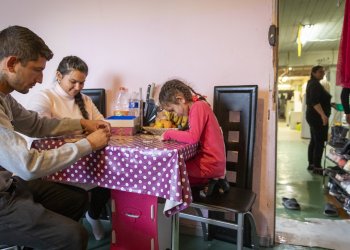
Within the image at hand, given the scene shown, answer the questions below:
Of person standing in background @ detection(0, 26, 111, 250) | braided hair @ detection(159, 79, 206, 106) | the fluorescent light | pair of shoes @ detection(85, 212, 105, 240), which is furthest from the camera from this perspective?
the fluorescent light

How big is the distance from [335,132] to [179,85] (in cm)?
240

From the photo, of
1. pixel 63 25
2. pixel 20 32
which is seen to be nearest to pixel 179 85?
pixel 20 32

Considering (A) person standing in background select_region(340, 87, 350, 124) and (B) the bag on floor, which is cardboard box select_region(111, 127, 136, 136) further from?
(B) the bag on floor

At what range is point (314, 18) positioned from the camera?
4746 millimetres

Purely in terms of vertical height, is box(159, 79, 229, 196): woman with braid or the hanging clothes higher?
the hanging clothes

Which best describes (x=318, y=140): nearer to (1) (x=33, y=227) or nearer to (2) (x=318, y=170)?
(2) (x=318, y=170)

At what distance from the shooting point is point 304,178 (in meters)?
3.50

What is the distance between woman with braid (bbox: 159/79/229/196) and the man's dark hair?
663 mm

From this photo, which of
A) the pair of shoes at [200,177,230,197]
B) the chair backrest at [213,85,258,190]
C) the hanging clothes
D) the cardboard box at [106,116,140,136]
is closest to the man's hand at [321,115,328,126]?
the hanging clothes

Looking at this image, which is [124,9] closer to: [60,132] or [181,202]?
[60,132]

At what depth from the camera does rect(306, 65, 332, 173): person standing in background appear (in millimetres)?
3615

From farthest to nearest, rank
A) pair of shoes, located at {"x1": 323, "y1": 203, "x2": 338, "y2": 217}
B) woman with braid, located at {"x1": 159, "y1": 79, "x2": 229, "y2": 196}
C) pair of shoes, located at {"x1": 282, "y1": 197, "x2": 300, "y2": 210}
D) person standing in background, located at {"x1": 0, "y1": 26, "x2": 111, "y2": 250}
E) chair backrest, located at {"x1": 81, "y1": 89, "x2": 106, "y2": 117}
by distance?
pair of shoes, located at {"x1": 282, "y1": 197, "x2": 300, "y2": 210}, pair of shoes, located at {"x1": 323, "y1": 203, "x2": 338, "y2": 217}, chair backrest, located at {"x1": 81, "y1": 89, "x2": 106, "y2": 117}, woman with braid, located at {"x1": 159, "y1": 79, "x2": 229, "y2": 196}, person standing in background, located at {"x1": 0, "y1": 26, "x2": 111, "y2": 250}

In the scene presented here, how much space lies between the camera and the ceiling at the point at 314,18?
4055mm

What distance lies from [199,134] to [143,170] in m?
0.35
